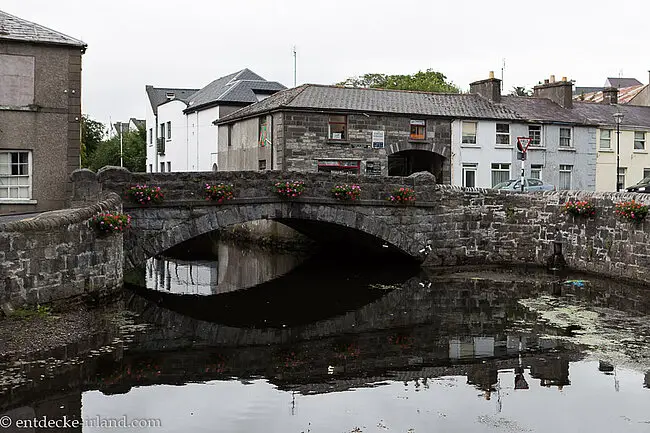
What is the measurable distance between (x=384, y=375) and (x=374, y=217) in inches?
421

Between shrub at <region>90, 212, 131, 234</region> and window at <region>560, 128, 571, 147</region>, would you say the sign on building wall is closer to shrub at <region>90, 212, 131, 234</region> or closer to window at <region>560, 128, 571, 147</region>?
window at <region>560, 128, 571, 147</region>

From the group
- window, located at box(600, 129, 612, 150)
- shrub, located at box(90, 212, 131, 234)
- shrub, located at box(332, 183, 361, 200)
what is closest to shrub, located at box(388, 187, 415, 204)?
shrub, located at box(332, 183, 361, 200)

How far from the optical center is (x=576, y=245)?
67.8ft

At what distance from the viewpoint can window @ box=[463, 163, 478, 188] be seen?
34.7 m

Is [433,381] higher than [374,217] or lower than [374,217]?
lower

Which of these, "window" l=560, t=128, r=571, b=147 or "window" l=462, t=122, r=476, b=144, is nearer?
"window" l=462, t=122, r=476, b=144

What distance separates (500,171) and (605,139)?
20.7 ft

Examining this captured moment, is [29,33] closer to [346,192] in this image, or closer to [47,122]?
[47,122]

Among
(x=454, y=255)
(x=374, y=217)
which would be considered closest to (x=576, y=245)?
(x=454, y=255)

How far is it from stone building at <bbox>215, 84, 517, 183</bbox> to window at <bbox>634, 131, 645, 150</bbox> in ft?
26.5

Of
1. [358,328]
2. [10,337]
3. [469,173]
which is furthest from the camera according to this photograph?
[469,173]

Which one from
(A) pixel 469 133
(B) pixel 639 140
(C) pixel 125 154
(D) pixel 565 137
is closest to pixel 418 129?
(A) pixel 469 133

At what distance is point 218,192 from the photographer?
18.6 metres

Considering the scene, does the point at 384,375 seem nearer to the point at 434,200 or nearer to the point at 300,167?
the point at 434,200
